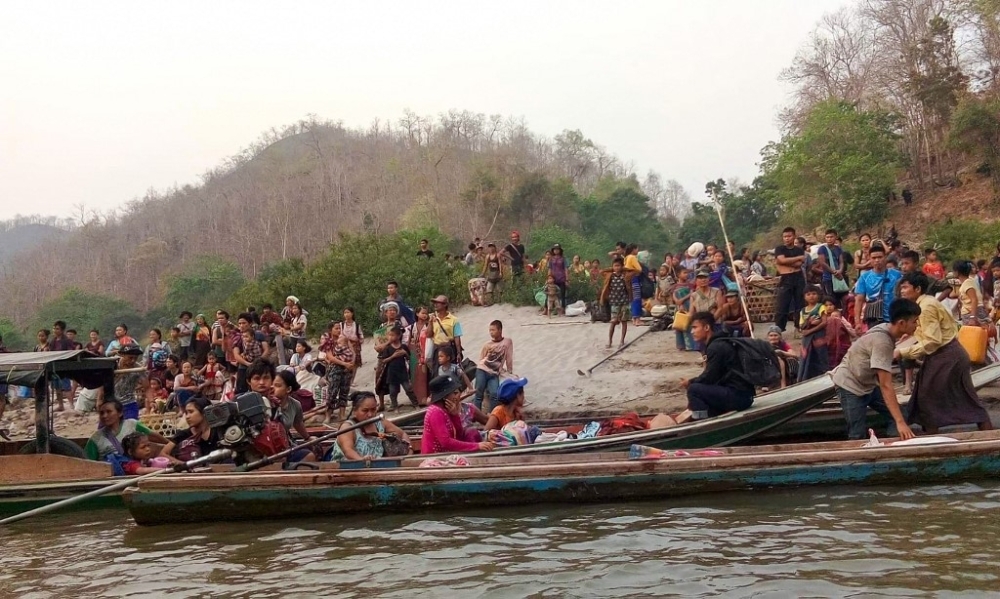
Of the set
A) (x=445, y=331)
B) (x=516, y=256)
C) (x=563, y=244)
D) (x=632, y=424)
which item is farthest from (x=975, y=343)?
(x=563, y=244)

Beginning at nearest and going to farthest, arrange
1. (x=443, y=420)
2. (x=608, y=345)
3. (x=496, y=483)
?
(x=496, y=483) → (x=443, y=420) → (x=608, y=345)

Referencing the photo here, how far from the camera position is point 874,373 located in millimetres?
7789

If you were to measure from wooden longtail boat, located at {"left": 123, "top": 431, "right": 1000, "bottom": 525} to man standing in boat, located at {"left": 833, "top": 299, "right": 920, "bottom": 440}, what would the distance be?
1.69 ft

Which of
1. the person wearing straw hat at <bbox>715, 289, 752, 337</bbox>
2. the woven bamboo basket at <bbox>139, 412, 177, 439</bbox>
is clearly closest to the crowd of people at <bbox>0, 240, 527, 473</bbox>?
the woven bamboo basket at <bbox>139, 412, 177, 439</bbox>

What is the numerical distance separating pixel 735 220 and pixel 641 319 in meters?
20.4

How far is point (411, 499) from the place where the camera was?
7445 mm

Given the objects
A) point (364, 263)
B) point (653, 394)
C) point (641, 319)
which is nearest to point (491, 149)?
point (364, 263)

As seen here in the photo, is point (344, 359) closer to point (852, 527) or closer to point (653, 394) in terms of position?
point (653, 394)

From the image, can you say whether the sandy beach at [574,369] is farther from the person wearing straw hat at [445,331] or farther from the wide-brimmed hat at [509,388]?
the wide-brimmed hat at [509,388]

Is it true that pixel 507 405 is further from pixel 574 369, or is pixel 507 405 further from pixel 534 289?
pixel 534 289

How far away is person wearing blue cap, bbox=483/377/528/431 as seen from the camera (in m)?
8.77

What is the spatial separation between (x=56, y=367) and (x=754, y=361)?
21.5 ft

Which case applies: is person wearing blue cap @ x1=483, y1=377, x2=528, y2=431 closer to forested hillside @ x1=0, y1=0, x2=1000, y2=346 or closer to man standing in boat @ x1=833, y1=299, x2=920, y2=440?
man standing in boat @ x1=833, y1=299, x2=920, y2=440

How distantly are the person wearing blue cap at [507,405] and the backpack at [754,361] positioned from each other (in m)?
1.96
